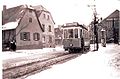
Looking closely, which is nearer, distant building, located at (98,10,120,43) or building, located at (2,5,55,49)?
building, located at (2,5,55,49)

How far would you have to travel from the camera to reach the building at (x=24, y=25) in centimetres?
396

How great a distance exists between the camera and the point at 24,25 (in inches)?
178

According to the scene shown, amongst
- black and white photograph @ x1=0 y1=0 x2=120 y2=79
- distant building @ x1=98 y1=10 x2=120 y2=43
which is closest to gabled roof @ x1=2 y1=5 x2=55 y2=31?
black and white photograph @ x1=0 y1=0 x2=120 y2=79

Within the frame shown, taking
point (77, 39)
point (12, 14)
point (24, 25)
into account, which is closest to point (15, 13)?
point (12, 14)

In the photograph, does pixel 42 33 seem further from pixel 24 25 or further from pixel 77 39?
pixel 77 39

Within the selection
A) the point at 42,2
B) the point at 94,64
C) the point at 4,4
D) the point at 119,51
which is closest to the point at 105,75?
the point at 94,64

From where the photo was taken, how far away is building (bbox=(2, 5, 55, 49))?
156 inches

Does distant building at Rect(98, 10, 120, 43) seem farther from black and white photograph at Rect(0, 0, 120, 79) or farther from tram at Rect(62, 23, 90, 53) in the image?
tram at Rect(62, 23, 90, 53)

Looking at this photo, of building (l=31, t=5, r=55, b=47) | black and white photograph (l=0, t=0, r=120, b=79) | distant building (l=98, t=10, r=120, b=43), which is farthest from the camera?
distant building (l=98, t=10, r=120, b=43)

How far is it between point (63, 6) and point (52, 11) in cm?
32

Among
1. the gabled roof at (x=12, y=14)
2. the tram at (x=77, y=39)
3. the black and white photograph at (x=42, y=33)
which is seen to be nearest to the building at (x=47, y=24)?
the black and white photograph at (x=42, y=33)

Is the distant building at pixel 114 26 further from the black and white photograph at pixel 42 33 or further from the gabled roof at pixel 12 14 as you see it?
the gabled roof at pixel 12 14

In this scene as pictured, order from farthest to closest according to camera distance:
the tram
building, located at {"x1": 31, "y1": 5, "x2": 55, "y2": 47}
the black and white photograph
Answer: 1. the tram
2. building, located at {"x1": 31, "y1": 5, "x2": 55, "y2": 47}
3. the black and white photograph

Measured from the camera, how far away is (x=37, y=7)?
468 cm
